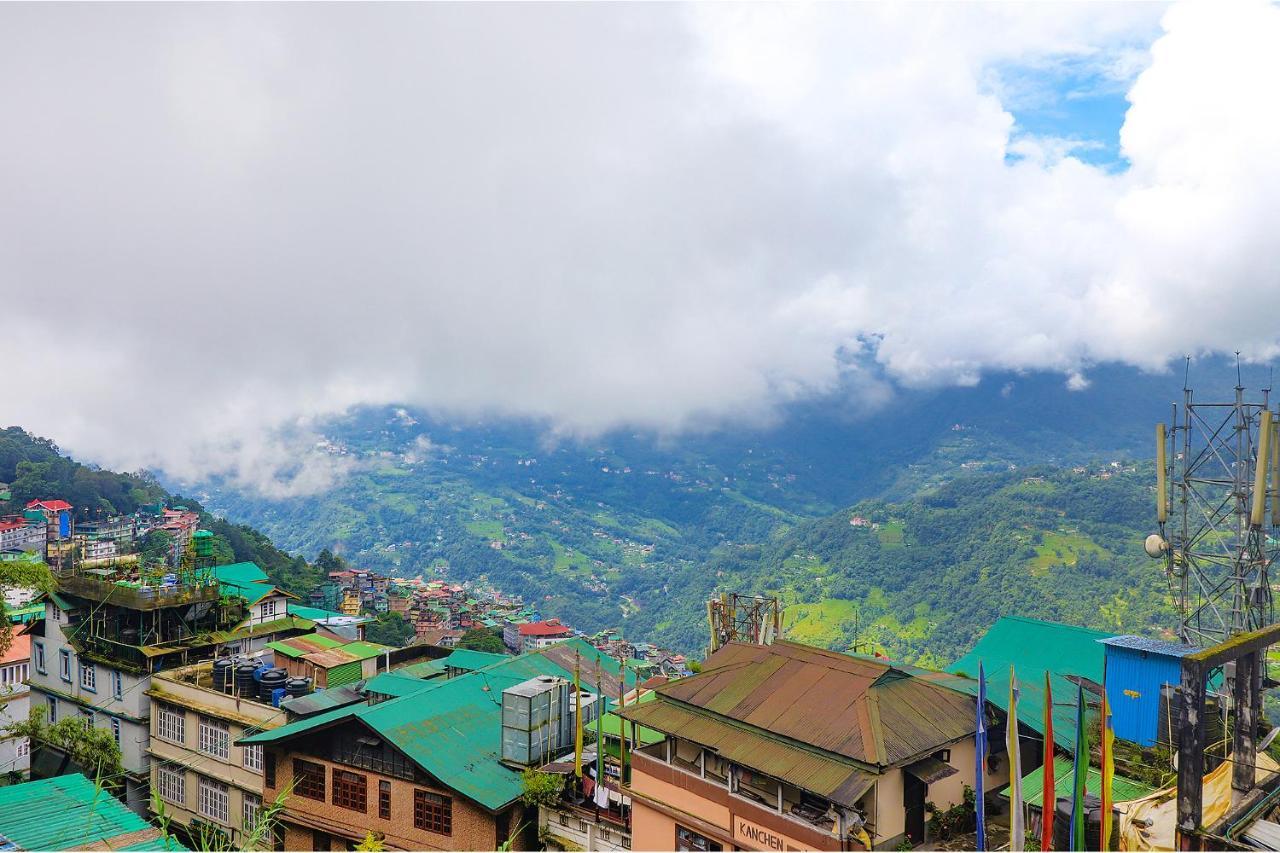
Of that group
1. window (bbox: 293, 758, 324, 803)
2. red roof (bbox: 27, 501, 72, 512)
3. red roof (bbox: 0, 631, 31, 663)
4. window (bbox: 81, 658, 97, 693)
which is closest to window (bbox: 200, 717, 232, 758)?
window (bbox: 293, 758, 324, 803)

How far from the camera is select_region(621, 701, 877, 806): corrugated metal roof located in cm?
1555

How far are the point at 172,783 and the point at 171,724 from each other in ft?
7.14

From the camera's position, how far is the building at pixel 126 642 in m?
32.3

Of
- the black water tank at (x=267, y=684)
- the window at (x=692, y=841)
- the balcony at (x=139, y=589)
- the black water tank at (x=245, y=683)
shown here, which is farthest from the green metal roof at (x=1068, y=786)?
the balcony at (x=139, y=589)

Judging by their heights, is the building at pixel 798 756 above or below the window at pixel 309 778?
above

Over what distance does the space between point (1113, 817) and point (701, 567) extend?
142923 mm

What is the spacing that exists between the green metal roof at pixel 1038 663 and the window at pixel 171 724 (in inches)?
1112

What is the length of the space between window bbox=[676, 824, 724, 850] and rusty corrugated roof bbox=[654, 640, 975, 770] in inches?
106

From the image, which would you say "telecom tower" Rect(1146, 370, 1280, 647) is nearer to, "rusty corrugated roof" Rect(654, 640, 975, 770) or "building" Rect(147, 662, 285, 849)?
"rusty corrugated roof" Rect(654, 640, 975, 770)

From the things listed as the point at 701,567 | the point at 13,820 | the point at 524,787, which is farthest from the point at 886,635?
the point at 13,820

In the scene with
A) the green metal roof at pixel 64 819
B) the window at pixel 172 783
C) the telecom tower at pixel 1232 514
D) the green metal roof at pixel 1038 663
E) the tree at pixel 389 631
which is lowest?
the tree at pixel 389 631

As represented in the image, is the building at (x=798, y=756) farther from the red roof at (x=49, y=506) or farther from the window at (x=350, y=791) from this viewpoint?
the red roof at (x=49, y=506)

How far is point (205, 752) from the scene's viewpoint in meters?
29.7

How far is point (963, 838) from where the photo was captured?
56.2 ft
